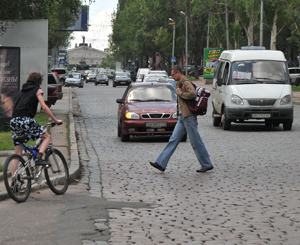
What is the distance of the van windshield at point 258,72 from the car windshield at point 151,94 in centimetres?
271

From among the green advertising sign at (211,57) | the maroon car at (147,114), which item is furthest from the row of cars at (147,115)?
the green advertising sign at (211,57)

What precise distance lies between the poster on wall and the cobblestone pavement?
227 cm

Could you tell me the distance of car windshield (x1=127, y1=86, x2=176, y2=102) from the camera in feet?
66.3

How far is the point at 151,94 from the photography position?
66.9ft

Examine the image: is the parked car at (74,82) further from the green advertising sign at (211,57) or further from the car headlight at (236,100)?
the car headlight at (236,100)

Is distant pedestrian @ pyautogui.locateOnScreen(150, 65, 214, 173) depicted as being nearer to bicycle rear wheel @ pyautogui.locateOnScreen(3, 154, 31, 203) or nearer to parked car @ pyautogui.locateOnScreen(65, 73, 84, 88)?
bicycle rear wheel @ pyautogui.locateOnScreen(3, 154, 31, 203)

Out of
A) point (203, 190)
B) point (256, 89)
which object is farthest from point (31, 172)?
point (256, 89)

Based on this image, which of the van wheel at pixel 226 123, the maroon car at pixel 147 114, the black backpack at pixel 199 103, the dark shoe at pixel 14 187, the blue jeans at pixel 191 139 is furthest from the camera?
the van wheel at pixel 226 123

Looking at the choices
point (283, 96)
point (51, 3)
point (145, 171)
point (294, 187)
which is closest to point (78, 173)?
point (145, 171)

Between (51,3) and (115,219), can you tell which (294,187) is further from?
(51,3)

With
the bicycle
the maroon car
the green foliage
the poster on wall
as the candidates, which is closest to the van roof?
the maroon car

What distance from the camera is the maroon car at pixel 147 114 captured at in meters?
19.0

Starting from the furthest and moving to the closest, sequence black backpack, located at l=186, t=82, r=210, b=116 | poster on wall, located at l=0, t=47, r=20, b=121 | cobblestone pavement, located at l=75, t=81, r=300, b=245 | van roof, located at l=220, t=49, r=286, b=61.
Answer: van roof, located at l=220, t=49, r=286, b=61, poster on wall, located at l=0, t=47, r=20, b=121, black backpack, located at l=186, t=82, r=210, b=116, cobblestone pavement, located at l=75, t=81, r=300, b=245

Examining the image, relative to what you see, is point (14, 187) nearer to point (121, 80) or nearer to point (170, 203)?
point (170, 203)
